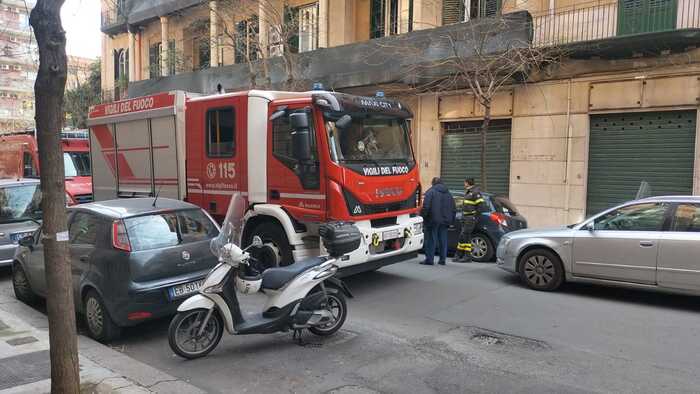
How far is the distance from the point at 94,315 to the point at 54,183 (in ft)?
8.71

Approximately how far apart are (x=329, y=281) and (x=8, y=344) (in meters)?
3.42

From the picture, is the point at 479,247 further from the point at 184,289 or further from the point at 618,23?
the point at 618,23

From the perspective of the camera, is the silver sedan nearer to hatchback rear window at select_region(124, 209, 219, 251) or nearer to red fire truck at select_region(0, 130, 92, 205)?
hatchback rear window at select_region(124, 209, 219, 251)

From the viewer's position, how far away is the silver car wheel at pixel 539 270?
778cm

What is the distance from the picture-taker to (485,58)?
43.1ft

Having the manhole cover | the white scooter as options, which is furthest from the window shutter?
the white scooter

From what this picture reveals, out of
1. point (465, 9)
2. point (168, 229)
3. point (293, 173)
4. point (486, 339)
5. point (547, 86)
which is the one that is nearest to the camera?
point (486, 339)

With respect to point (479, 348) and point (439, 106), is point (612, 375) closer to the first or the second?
point (479, 348)

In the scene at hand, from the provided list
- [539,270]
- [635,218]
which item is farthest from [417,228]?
[635,218]

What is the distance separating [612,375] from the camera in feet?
15.2

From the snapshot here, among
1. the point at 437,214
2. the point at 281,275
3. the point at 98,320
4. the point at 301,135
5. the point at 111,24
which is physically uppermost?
the point at 111,24

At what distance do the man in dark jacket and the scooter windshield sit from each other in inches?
186

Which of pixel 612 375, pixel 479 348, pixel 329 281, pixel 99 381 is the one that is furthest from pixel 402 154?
pixel 99 381

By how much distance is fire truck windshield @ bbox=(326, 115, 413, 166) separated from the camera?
24.1ft
